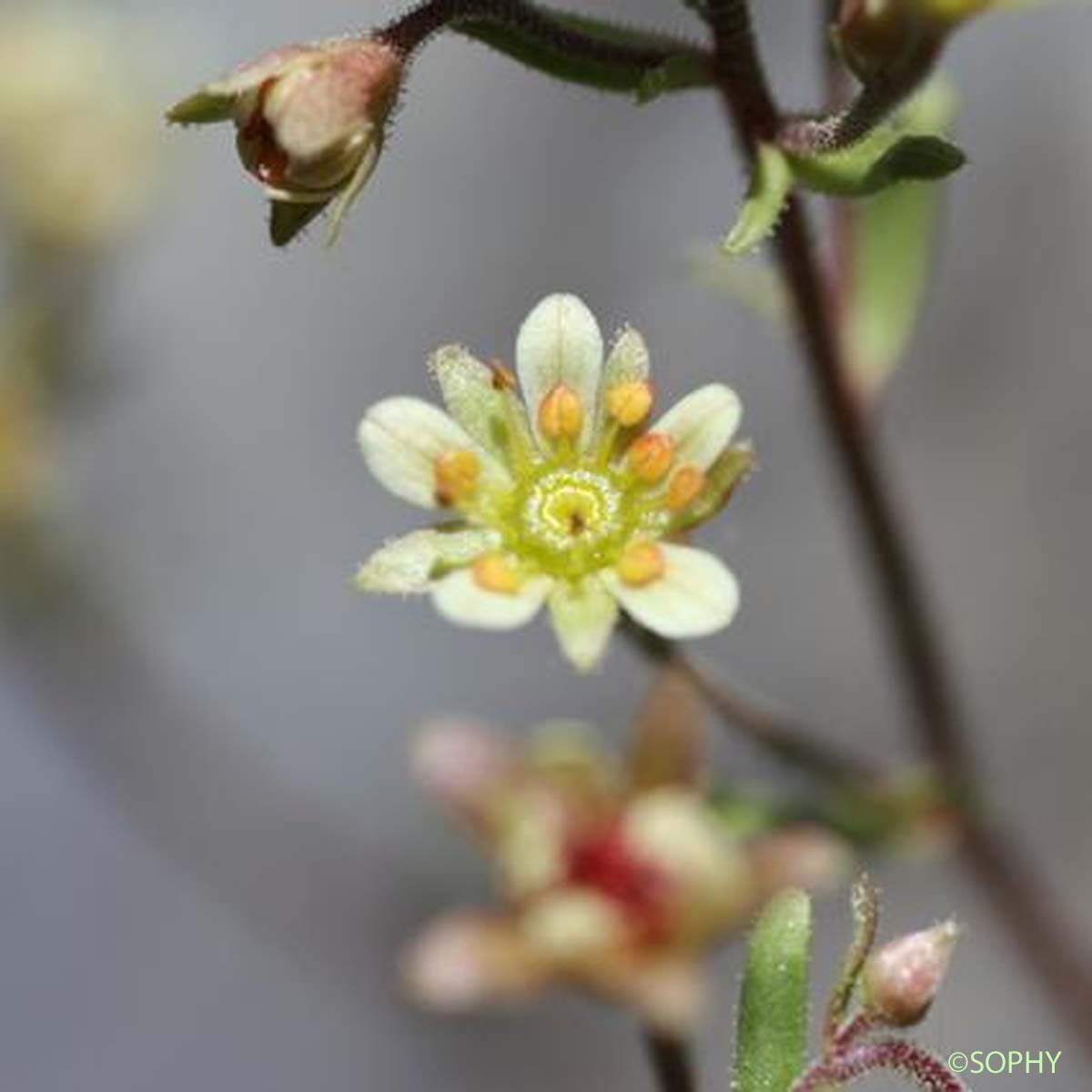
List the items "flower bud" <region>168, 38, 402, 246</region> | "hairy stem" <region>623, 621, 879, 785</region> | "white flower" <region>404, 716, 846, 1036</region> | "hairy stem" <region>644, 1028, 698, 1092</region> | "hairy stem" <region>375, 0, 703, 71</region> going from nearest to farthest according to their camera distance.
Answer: "flower bud" <region>168, 38, 402, 246</region> → "hairy stem" <region>375, 0, 703, 71</region> → "hairy stem" <region>644, 1028, 698, 1092</region> → "hairy stem" <region>623, 621, 879, 785</region> → "white flower" <region>404, 716, 846, 1036</region>

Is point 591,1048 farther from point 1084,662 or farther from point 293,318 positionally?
point 293,318

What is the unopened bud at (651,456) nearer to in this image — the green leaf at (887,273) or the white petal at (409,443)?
the white petal at (409,443)

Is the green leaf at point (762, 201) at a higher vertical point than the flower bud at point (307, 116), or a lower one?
lower

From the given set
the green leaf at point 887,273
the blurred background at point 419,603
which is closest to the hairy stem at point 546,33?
the green leaf at point 887,273

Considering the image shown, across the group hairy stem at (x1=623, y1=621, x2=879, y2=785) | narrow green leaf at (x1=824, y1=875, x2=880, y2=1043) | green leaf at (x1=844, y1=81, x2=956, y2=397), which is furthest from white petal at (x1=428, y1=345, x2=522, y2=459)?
green leaf at (x1=844, y1=81, x2=956, y2=397)

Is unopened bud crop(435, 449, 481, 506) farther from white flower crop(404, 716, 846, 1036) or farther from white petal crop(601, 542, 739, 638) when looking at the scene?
white flower crop(404, 716, 846, 1036)

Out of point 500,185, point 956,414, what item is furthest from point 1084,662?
point 500,185

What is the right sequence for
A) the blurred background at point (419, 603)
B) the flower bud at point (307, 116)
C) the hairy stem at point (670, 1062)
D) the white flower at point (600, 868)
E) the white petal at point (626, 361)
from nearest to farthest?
the flower bud at point (307, 116) → the white petal at point (626, 361) → the hairy stem at point (670, 1062) → the white flower at point (600, 868) → the blurred background at point (419, 603)
